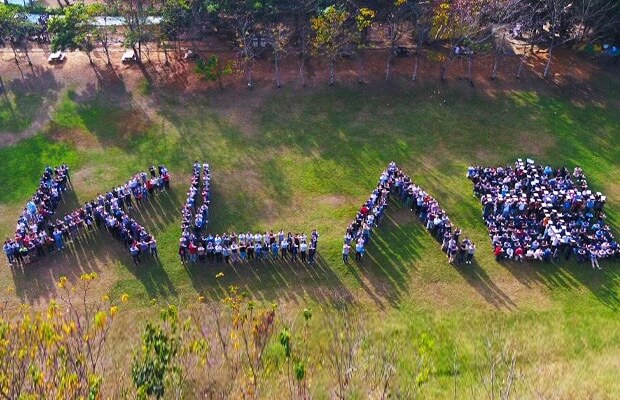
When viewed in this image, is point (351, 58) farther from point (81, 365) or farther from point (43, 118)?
point (81, 365)

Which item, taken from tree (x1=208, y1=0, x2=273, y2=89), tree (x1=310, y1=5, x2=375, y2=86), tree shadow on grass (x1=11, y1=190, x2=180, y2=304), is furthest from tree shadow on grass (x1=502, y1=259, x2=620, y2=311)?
tree (x1=208, y1=0, x2=273, y2=89)

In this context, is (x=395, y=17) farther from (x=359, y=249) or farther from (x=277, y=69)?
(x=359, y=249)

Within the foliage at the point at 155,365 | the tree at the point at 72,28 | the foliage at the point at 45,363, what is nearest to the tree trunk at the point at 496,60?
the tree at the point at 72,28

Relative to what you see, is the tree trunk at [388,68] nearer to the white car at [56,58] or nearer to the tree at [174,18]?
the tree at [174,18]

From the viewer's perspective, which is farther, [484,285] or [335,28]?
[335,28]

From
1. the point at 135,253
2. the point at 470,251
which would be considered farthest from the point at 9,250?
the point at 470,251

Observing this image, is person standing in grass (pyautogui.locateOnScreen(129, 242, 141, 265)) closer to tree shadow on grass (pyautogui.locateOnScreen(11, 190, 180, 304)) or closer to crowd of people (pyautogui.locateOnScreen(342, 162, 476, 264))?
tree shadow on grass (pyautogui.locateOnScreen(11, 190, 180, 304))

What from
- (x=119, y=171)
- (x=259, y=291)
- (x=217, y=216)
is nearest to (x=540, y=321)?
(x=259, y=291)
